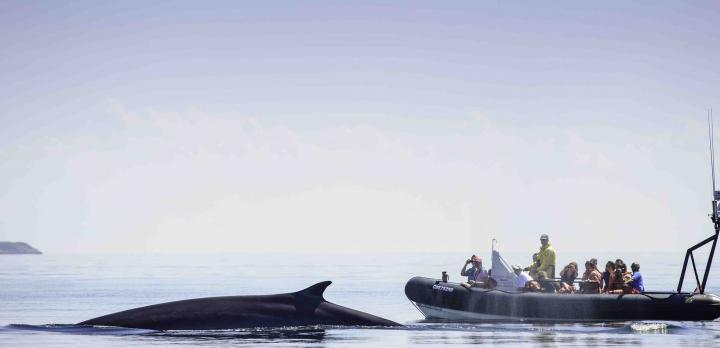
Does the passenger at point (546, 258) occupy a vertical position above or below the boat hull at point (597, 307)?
above

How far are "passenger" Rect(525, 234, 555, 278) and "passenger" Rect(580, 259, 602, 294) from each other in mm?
1194

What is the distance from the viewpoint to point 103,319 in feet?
105

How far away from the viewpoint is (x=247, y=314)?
30359 mm

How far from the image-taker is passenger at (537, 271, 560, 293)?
38562 mm

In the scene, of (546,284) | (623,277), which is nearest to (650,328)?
(623,277)

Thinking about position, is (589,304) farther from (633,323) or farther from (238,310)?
(238,310)

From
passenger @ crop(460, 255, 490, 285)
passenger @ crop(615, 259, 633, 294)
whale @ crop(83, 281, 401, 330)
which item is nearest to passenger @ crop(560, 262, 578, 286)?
passenger @ crop(615, 259, 633, 294)

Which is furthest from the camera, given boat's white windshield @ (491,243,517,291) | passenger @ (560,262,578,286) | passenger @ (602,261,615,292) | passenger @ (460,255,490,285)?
passenger @ (460,255,490,285)

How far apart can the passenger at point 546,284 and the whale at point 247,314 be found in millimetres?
9943

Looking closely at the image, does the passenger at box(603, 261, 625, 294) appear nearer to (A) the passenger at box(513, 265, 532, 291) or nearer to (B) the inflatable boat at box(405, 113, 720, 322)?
(B) the inflatable boat at box(405, 113, 720, 322)

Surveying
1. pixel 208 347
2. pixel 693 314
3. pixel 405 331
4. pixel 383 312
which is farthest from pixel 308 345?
pixel 383 312

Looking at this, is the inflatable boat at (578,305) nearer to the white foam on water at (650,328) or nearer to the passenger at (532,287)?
the passenger at (532,287)

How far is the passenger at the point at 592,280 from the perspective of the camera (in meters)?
38.1

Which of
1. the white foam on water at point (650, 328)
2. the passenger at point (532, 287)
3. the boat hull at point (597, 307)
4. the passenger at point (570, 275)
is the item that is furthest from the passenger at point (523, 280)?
the white foam on water at point (650, 328)
